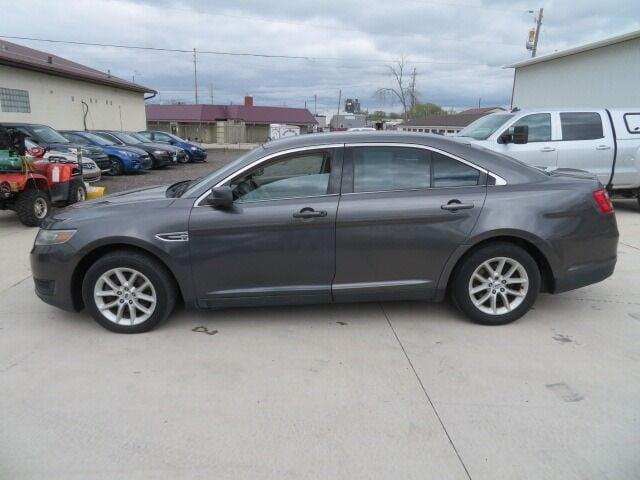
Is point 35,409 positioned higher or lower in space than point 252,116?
lower

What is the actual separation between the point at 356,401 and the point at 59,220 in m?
2.79

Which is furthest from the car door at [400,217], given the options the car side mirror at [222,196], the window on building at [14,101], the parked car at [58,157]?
the window on building at [14,101]

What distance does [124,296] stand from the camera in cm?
390

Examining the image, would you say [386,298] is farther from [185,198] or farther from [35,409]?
[35,409]

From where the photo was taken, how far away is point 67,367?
3465 mm

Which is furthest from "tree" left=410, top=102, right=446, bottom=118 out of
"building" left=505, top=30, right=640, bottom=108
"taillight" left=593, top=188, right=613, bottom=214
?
"taillight" left=593, top=188, right=613, bottom=214

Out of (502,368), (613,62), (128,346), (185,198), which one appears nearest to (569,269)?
(502,368)

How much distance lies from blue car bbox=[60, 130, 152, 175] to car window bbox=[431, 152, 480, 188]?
14546mm

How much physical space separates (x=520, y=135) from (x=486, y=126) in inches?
39.7

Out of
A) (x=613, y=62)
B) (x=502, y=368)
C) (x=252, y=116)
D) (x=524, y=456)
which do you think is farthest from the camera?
(x=252, y=116)

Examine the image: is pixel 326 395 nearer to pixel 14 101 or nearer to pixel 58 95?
pixel 14 101

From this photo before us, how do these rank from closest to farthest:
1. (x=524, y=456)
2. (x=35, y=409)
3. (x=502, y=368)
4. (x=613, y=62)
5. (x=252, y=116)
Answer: (x=524, y=456) → (x=35, y=409) → (x=502, y=368) → (x=613, y=62) → (x=252, y=116)

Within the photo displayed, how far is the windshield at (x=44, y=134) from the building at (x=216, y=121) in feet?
140

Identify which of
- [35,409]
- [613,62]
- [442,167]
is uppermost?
[613,62]
